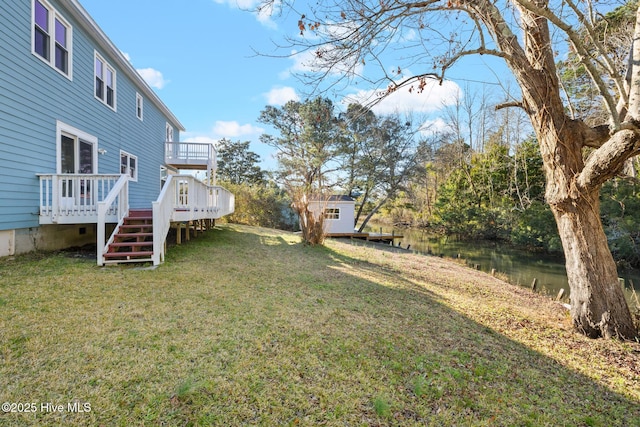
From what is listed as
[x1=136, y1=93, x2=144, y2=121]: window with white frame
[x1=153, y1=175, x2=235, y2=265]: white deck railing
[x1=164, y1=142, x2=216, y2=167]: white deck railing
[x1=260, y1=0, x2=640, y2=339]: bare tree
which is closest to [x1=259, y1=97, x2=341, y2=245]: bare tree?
[x1=164, y1=142, x2=216, y2=167]: white deck railing

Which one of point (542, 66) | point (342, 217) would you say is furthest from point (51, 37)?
point (342, 217)

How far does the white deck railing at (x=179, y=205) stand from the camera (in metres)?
5.91

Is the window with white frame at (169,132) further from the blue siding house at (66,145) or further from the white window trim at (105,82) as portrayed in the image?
the white window trim at (105,82)

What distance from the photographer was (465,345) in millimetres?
3803

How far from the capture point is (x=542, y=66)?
448cm

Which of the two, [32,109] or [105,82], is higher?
[105,82]

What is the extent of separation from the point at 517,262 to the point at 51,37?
18986 mm

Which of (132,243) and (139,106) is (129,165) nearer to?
(139,106)

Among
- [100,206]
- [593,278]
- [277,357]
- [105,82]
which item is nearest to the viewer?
[277,357]

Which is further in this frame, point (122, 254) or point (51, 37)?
point (51, 37)

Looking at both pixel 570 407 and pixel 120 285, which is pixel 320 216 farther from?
pixel 570 407

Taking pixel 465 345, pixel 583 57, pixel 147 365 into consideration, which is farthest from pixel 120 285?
pixel 583 57

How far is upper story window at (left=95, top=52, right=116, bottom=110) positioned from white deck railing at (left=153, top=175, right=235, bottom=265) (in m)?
3.54

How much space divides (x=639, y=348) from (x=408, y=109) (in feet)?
66.2
